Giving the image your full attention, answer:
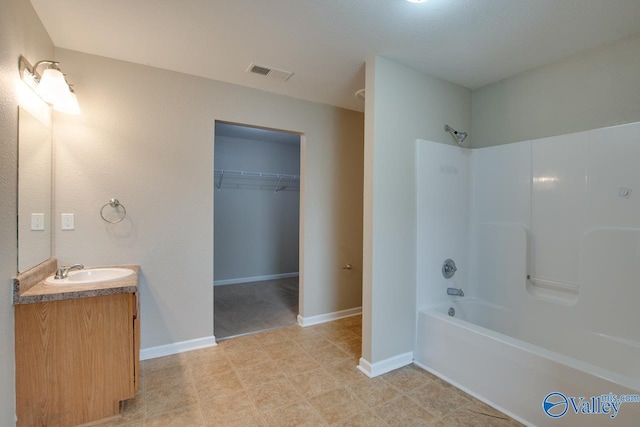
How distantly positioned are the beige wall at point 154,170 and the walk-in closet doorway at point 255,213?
1695 mm

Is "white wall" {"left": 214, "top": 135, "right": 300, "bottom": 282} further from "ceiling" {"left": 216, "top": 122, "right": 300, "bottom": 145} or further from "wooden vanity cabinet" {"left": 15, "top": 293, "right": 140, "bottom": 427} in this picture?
"wooden vanity cabinet" {"left": 15, "top": 293, "right": 140, "bottom": 427}

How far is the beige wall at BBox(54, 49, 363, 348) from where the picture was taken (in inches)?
89.1

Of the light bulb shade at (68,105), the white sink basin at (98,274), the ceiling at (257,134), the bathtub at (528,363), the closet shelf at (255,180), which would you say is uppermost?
the ceiling at (257,134)

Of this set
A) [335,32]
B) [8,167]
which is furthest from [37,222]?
[335,32]

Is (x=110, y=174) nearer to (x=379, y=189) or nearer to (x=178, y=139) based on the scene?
(x=178, y=139)

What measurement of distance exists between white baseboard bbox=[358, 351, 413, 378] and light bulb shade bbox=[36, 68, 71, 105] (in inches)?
111

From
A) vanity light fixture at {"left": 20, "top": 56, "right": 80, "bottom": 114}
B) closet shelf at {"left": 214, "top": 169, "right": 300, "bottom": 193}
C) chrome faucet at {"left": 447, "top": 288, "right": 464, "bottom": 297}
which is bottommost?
chrome faucet at {"left": 447, "top": 288, "right": 464, "bottom": 297}

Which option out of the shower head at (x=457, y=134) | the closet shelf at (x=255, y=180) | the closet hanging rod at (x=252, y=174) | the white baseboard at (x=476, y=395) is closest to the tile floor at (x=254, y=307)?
the white baseboard at (x=476, y=395)

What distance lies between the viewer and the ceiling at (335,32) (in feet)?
5.72

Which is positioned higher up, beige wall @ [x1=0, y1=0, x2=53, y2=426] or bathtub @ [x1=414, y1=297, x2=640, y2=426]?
beige wall @ [x1=0, y1=0, x2=53, y2=426]

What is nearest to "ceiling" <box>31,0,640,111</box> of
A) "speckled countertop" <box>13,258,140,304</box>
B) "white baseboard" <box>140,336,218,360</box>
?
"speckled countertop" <box>13,258,140,304</box>

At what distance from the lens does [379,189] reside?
2.32 m

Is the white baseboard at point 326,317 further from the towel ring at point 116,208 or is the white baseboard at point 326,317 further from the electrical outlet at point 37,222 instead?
the electrical outlet at point 37,222

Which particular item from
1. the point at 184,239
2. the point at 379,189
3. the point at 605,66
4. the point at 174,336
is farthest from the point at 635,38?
the point at 174,336
